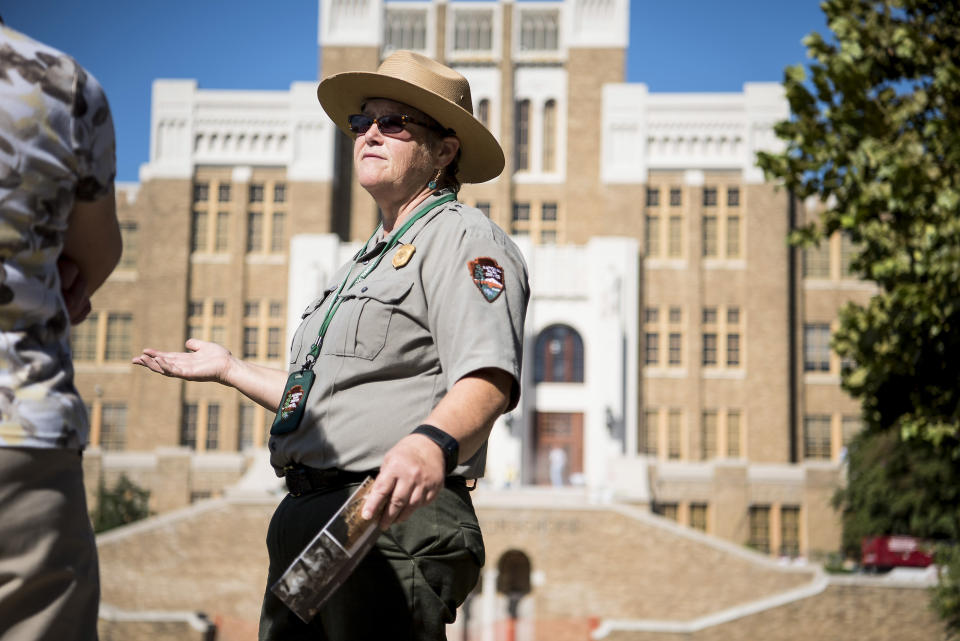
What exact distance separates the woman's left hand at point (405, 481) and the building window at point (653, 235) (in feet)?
122

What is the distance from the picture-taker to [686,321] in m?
38.4

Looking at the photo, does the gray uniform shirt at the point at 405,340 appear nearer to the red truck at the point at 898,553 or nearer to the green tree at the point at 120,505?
the red truck at the point at 898,553

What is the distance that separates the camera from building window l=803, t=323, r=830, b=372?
39094 mm

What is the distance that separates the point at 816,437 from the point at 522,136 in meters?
14.7

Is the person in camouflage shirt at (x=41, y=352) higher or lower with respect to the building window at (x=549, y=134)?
lower

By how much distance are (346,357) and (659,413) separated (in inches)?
1400

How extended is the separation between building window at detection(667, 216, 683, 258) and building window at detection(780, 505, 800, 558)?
9.20 m

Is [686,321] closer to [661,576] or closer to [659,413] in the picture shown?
[659,413]

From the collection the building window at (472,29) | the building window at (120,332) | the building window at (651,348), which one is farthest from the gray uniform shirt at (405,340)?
the building window at (472,29)

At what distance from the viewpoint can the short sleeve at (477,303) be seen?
8.52ft

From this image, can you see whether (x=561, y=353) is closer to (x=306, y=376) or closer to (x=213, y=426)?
(x=213, y=426)

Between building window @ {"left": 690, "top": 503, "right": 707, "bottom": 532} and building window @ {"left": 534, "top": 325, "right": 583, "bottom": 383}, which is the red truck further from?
building window @ {"left": 534, "top": 325, "right": 583, "bottom": 383}

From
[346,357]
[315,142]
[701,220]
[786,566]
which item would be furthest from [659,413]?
[346,357]

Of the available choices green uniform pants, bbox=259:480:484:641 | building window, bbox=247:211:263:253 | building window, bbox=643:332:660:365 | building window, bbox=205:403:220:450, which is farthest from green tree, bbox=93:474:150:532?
green uniform pants, bbox=259:480:484:641
